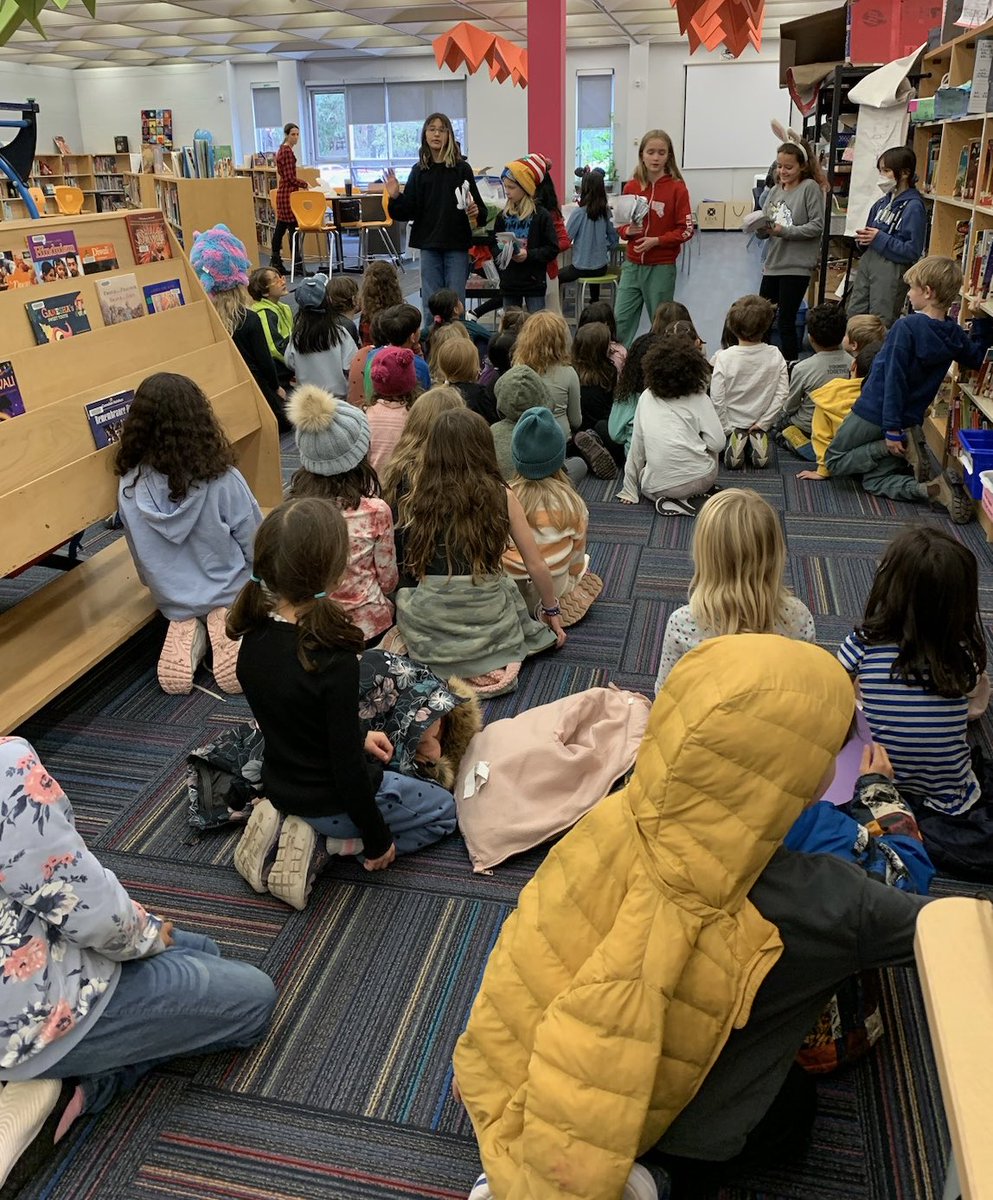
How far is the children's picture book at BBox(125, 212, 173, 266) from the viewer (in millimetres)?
3258

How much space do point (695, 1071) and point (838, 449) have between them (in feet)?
12.0

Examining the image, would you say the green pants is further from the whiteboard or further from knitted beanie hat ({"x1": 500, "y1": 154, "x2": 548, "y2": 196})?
the whiteboard

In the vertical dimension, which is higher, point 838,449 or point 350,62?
point 350,62

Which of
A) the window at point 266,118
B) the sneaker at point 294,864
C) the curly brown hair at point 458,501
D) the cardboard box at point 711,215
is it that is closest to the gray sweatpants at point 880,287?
the curly brown hair at point 458,501

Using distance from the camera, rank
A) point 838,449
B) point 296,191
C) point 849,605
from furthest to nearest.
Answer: point 296,191 < point 838,449 < point 849,605

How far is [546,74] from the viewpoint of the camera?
275 inches

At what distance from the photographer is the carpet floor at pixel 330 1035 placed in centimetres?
154

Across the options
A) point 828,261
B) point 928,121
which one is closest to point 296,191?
point 828,261

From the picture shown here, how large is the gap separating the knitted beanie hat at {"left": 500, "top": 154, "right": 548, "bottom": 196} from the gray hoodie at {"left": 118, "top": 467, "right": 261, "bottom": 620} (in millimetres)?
3733

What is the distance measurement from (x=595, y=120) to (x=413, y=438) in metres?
16.4

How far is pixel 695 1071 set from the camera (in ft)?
4.01

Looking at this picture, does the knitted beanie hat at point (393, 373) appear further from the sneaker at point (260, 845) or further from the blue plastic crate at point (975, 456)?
the blue plastic crate at point (975, 456)

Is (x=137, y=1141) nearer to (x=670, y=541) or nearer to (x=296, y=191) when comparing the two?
(x=670, y=541)

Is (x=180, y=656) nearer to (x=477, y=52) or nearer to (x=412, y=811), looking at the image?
(x=412, y=811)
